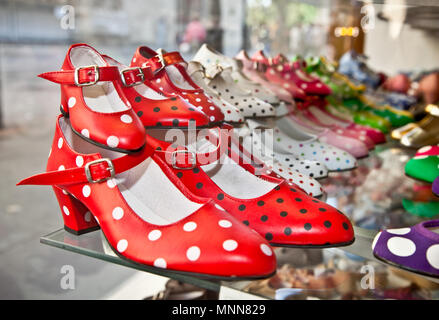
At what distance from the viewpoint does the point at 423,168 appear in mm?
938

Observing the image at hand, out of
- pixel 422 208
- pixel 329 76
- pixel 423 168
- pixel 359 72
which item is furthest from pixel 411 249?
pixel 359 72

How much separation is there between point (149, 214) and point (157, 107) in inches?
5.9

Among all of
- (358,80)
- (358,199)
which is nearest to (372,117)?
(358,80)

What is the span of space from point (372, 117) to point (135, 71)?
3.42 feet

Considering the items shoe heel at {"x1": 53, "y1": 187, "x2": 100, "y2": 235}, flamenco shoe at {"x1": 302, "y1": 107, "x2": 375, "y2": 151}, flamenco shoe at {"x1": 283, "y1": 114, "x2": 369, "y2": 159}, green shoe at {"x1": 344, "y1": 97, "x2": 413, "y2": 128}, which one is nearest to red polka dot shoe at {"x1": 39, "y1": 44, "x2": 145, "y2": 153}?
shoe heel at {"x1": 53, "y1": 187, "x2": 100, "y2": 235}

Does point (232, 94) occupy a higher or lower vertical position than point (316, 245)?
higher

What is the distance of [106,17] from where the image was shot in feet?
4.24

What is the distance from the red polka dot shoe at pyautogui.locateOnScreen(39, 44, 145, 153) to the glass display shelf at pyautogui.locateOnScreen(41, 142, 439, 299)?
0.14 metres

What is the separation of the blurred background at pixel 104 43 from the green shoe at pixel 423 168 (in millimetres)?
557

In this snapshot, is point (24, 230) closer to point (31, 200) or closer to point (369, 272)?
point (31, 200)

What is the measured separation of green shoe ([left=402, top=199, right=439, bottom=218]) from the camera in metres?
0.73

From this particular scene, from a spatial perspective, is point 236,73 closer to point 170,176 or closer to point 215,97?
point 215,97

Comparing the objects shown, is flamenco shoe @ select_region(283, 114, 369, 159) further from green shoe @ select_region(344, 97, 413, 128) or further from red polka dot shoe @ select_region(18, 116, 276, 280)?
red polka dot shoe @ select_region(18, 116, 276, 280)

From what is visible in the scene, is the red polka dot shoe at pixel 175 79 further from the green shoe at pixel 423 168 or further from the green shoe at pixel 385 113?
the green shoe at pixel 385 113
